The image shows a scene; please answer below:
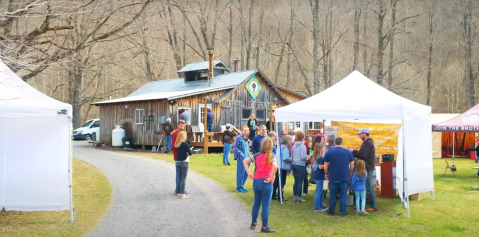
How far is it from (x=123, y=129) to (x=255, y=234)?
20933 mm

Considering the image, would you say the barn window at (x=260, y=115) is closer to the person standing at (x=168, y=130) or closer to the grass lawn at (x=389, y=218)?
the person standing at (x=168, y=130)

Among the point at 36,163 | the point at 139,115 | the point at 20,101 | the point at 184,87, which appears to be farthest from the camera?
the point at 184,87

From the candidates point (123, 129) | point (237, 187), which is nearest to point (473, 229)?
point (237, 187)

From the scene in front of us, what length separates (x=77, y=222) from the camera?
8867 millimetres

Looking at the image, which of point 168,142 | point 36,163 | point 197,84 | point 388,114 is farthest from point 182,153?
point 197,84

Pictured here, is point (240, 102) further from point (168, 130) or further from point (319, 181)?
point (319, 181)

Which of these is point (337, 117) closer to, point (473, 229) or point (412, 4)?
point (473, 229)

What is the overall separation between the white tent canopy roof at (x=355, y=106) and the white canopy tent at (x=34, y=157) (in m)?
5.01

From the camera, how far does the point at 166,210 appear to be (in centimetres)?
977

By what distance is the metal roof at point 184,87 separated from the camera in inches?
1020

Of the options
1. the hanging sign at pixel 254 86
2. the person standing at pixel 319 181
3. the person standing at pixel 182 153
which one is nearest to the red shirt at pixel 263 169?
the person standing at pixel 319 181

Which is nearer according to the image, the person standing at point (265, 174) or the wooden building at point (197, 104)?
the person standing at point (265, 174)

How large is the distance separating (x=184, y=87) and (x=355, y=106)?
22.6 metres

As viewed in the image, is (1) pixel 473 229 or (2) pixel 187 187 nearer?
(1) pixel 473 229
